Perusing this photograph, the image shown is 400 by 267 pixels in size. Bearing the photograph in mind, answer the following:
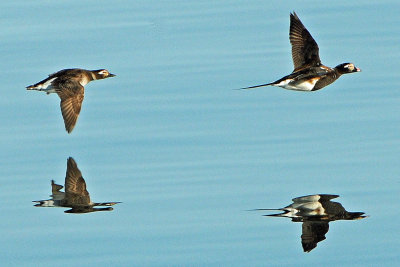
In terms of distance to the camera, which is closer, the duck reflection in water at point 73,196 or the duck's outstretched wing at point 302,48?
the duck reflection in water at point 73,196

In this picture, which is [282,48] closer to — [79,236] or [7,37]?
[7,37]

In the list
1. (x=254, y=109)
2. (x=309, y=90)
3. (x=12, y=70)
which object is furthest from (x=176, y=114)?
(x=12, y=70)

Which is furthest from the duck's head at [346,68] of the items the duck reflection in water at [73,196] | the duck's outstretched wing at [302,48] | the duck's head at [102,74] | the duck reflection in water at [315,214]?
the duck reflection in water at [73,196]

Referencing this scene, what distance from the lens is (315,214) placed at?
815 centimetres

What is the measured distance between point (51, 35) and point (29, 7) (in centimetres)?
152

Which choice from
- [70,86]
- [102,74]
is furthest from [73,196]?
[102,74]

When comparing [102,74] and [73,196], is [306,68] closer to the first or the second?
[102,74]

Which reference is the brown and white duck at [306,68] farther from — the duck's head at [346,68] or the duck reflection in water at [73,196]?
the duck reflection in water at [73,196]

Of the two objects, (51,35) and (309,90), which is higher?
(51,35)

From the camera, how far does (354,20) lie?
14.0 m

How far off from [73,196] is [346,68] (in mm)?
4129

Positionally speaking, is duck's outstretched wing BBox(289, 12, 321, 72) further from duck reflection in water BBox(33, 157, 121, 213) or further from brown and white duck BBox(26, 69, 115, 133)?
duck reflection in water BBox(33, 157, 121, 213)

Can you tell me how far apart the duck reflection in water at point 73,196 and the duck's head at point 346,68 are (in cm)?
367

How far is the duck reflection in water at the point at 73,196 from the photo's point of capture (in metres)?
8.48
